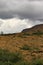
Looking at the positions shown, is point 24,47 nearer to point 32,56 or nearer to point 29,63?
point 32,56

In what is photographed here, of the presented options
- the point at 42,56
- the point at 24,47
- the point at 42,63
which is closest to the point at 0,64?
the point at 42,63

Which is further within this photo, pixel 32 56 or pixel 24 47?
pixel 24 47

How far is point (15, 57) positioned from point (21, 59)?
57cm

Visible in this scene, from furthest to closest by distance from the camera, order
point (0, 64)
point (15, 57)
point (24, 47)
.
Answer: point (24, 47) → point (15, 57) → point (0, 64)

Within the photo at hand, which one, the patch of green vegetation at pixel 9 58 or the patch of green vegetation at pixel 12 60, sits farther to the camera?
the patch of green vegetation at pixel 9 58

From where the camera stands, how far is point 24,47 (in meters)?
28.7

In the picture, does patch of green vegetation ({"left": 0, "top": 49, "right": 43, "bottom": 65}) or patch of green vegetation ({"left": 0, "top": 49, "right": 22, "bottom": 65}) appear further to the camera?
patch of green vegetation ({"left": 0, "top": 49, "right": 22, "bottom": 65})

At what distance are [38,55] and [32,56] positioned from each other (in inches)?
22.7

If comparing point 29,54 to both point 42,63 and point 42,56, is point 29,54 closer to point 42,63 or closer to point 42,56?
point 42,56

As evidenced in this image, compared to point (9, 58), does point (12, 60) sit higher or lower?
lower

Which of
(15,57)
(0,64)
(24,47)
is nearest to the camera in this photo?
(0,64)

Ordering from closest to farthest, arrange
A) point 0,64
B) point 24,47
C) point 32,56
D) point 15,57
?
point 0,64 → point 15,57 → point 32,56 → point 24,47

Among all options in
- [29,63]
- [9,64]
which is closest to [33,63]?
[29,63]

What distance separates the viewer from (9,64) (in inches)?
811
